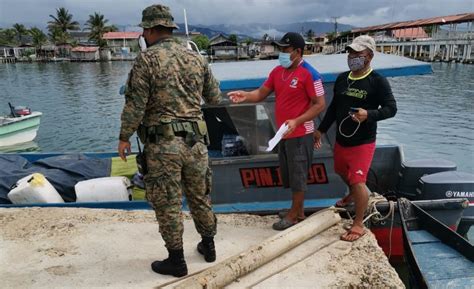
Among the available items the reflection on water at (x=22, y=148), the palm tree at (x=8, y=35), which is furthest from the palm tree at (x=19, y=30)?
the reflection on water at (x=22, y=148)

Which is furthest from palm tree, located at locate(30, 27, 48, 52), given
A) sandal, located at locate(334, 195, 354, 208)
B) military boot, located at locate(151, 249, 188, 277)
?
military boot, located at locate(151, 249, 188, 277)

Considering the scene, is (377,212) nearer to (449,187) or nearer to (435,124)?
(449,187)

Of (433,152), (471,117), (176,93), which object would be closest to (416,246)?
(176,93)

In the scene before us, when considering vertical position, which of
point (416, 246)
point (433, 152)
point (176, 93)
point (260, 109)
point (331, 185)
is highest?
point (176, 93)

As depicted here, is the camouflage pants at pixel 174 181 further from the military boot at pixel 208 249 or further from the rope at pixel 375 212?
the rope at pixel 375 212

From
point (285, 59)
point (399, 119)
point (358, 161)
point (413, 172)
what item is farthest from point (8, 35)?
point (358, 161)

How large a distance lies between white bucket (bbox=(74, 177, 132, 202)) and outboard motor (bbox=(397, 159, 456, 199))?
360 centimetres

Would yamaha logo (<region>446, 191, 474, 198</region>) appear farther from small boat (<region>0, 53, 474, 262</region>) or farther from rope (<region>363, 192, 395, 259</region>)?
rope (<region>363, 192, 395, 259</region>)

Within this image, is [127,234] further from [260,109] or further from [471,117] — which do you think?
[471,117]

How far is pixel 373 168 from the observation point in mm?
5816

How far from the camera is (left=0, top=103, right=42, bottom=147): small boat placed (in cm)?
1382

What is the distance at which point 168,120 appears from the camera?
9.32 ft

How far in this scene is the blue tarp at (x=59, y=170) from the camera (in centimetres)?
539

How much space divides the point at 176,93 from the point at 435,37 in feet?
224
